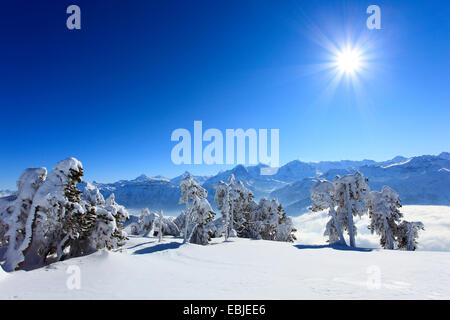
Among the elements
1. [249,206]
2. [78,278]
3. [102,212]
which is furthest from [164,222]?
[78,278]

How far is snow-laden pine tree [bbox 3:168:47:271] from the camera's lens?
10719mm

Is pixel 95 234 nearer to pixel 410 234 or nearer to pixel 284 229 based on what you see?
pixel 284 229

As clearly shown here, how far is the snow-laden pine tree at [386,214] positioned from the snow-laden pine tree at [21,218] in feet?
106

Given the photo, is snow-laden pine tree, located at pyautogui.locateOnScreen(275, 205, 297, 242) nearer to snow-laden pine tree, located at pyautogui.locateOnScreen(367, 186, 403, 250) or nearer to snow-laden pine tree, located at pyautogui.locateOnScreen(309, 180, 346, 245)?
snow-laden pine tree, located at pyautogui.locateOnScreen(309, 180, 346, 245)

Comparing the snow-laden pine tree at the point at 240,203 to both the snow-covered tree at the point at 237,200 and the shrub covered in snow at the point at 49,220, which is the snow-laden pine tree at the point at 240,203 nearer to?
the snow-covered tree at the point at 237,200

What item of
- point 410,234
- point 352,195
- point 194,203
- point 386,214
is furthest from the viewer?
point 194,203

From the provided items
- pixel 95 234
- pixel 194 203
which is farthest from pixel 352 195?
pixel 95 234

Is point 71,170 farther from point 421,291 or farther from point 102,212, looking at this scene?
point 421,291

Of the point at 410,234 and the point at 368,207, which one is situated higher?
the point at 368,207

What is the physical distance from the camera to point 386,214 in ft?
80.7

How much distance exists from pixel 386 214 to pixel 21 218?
3335 centimetres

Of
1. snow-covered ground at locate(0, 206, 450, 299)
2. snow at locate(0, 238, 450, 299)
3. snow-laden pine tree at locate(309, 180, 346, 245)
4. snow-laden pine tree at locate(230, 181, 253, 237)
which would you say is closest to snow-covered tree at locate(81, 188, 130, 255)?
snow-covered ground at locate(0, 206, 450, 299)

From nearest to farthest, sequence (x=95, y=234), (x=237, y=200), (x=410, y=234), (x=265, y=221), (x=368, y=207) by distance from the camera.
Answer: (x=95, y=234)
(x=410, y=234)
(x=368, y=207)
(x=237, y=200)
(x=265, y=221)
